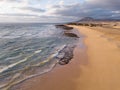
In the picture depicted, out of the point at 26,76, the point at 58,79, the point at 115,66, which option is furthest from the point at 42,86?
the point at 115,66

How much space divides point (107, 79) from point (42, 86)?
9.94ft

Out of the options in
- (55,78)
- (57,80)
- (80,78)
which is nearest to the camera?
(57,80)

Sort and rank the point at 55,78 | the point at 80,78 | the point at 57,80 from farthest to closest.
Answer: the point at 55,78, the point at 80,78, the point at 57,80

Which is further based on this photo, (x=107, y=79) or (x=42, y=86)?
(x=107, y=79)

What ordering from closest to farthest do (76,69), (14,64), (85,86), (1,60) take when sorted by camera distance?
(85,86)
(76,69)
(14,64)
(1,60)

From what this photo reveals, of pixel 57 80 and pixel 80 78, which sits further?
pixel 80 78

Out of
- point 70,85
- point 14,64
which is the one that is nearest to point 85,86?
point 70,85

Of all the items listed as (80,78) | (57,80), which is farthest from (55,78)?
(80,78)

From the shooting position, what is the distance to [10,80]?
7.59 m

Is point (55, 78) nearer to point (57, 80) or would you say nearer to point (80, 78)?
point (57, 80)

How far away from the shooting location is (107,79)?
740cm

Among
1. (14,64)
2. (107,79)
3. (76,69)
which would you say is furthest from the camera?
(14,64)

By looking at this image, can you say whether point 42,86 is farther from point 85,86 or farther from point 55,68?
point 55,68

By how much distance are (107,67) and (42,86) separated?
4.28m
